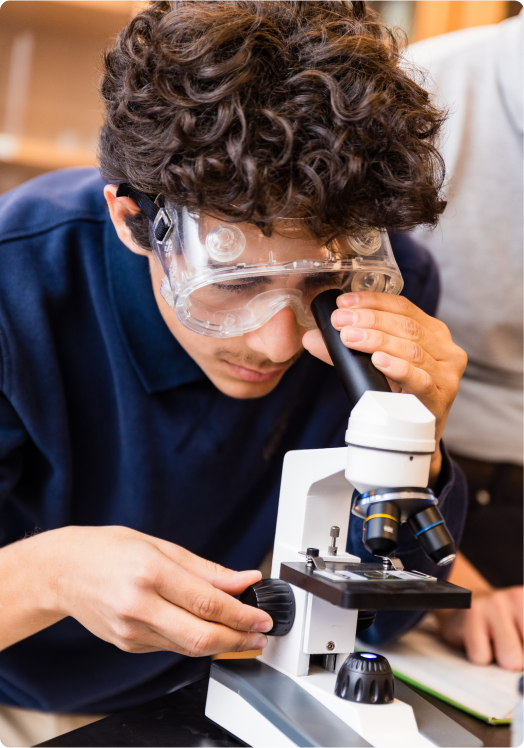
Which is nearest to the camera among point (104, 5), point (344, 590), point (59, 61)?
point (344, 590)

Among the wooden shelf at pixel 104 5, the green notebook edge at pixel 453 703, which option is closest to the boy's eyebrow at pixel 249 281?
the green notebook edge at pixel 453 703

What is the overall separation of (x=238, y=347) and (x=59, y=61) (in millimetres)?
2148

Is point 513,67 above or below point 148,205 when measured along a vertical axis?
above

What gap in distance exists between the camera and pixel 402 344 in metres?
0.93

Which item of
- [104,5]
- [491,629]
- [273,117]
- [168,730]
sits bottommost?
[491,629]

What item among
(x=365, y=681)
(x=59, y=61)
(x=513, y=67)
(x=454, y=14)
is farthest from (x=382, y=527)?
(x=59, y=61)

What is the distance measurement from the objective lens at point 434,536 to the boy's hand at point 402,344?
0.72 feet

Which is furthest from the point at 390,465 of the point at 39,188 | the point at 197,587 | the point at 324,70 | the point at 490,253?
the point at 490,253

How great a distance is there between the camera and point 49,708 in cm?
127

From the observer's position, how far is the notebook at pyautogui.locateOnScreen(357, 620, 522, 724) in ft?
3.26

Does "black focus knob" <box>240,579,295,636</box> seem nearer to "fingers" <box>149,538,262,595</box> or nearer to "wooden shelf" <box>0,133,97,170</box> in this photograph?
"fingers" <box>149,538,262,595</box>

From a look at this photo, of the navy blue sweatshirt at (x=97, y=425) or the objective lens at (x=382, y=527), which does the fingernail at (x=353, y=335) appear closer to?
the objective lens at (x=382, y=527)

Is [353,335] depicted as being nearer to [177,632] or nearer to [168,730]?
[177,632]

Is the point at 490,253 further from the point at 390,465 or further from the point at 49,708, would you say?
the point at 49,708
